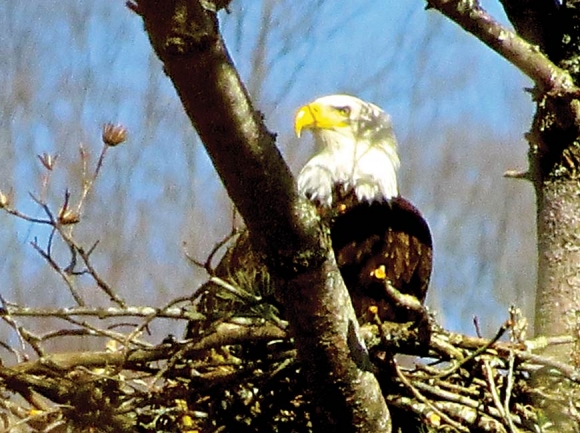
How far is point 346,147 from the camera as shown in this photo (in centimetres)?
312

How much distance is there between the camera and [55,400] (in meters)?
2.00

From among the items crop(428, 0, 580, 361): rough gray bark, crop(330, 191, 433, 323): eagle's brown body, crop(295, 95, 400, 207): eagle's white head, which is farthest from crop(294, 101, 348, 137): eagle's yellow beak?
crop(428, 0, 580, 361): rough gray bark

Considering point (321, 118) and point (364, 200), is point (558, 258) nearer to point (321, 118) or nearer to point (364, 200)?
point (364, 200)

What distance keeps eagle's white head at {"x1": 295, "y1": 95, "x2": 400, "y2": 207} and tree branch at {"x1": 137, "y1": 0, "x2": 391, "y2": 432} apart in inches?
48.4

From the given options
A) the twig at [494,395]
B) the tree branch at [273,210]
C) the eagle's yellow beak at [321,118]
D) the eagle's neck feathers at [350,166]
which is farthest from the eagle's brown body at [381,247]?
the tree branch at [273,210]

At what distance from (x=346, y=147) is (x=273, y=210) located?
1592mm

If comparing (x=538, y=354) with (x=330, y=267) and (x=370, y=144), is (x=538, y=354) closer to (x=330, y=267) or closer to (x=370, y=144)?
Result: (x=330, y=267)

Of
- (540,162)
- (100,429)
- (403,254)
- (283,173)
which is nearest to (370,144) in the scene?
(403,254)

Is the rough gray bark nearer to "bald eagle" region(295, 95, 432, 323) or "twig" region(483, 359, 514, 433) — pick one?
"twig" region(483, 359, 514, 433)

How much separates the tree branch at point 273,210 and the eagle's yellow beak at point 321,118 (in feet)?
4.54

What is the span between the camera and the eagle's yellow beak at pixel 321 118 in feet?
10.1

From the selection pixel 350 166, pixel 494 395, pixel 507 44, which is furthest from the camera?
pixel 350 166

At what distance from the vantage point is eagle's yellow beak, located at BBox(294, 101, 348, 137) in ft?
10.1

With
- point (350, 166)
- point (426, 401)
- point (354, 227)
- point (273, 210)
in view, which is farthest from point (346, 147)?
point (273, 210)
